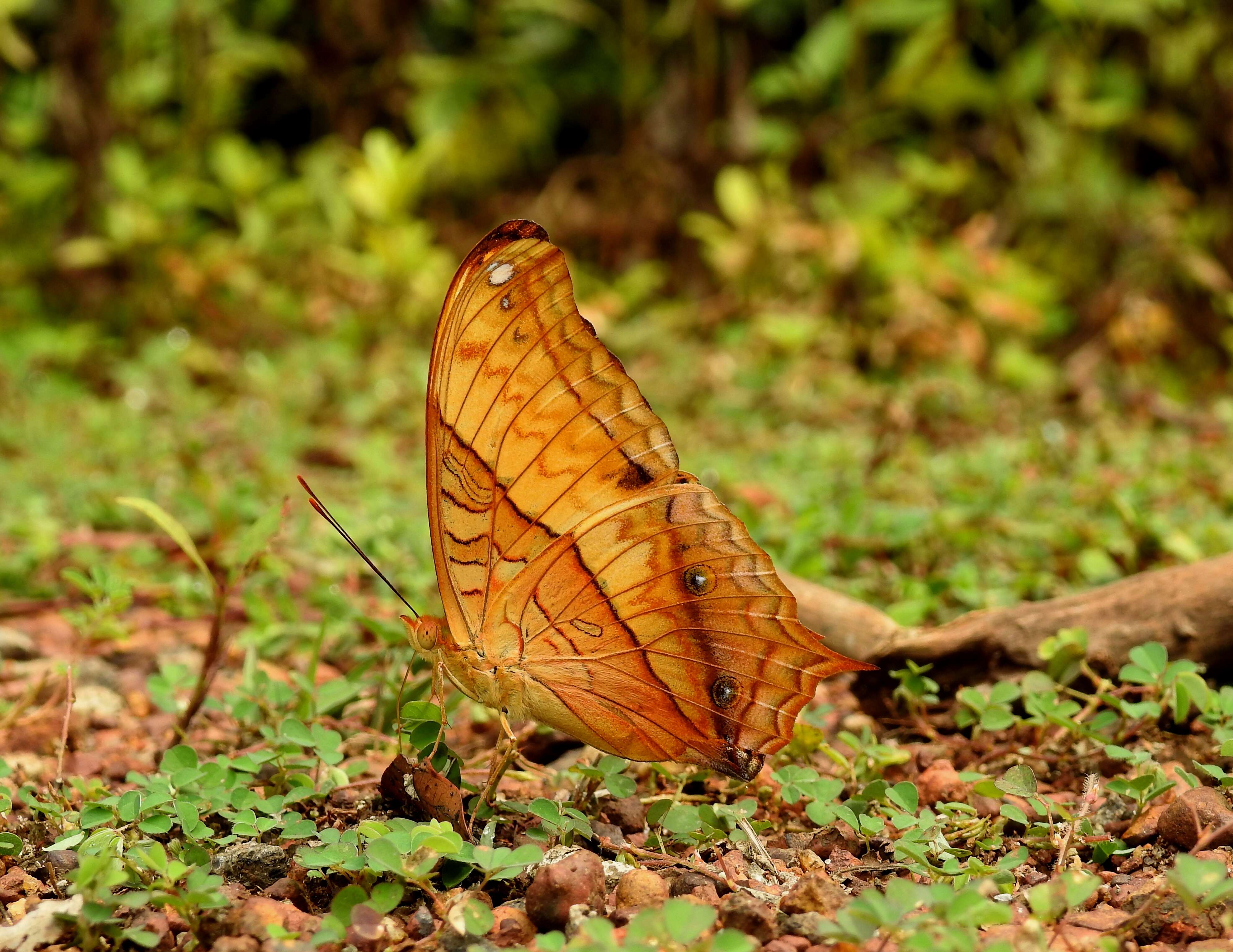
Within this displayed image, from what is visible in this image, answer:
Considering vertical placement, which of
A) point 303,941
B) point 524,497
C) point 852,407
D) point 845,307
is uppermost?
point 845,307

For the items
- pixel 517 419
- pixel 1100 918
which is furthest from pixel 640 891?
pixel 517 419

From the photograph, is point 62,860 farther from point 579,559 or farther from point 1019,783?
point 1019,783

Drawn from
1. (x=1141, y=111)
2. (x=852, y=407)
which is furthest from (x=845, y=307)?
(x=1141, y=111)

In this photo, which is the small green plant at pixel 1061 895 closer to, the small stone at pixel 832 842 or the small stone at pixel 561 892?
the small stone at pixel 832 842

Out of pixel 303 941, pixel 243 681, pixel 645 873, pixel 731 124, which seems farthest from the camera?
pixel 731 124

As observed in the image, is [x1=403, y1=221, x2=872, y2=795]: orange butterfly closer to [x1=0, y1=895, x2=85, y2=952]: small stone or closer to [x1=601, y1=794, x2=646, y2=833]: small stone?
[x1=601, y1=794, x2=646, y2=833]: small stone

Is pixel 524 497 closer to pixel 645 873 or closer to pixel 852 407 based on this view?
pixel 645 873
